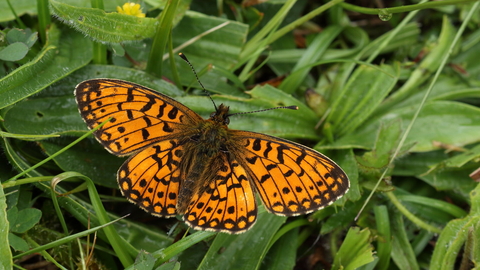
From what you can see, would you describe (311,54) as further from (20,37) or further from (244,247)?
(20,37)

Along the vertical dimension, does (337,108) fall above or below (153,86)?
below

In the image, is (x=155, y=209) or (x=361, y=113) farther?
(x=361, y=113)

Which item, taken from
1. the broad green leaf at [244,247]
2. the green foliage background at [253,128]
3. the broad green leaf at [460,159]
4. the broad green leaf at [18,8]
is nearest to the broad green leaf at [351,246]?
the green foliage background at [253,128]

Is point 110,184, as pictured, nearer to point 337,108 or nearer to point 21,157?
point 21,157

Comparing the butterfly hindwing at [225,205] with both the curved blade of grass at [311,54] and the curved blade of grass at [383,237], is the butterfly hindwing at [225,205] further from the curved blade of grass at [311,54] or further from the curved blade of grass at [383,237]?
the curved blade of grass at [311,54]

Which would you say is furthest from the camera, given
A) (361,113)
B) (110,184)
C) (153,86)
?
(361,113)

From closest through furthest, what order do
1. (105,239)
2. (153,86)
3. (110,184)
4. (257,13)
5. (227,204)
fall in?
(227,204)
(105,239)
(110,184)
(153,86)
(257,13)

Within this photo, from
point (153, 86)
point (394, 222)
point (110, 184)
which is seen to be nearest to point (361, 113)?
point (394, 222)
